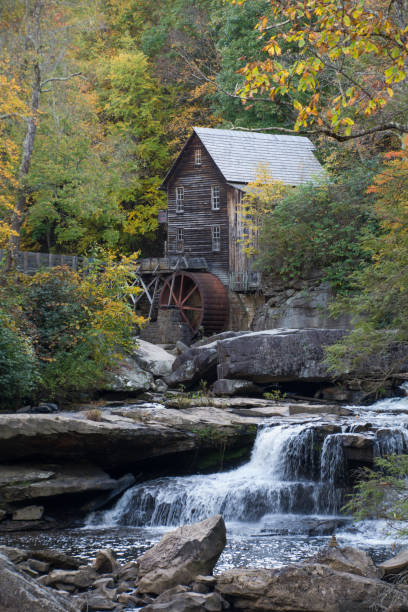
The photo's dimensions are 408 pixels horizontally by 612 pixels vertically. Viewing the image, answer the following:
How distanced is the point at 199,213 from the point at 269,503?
76.6 feet

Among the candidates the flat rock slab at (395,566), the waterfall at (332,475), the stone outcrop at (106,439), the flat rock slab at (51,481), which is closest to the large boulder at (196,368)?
the stone outcrop at (106,439)

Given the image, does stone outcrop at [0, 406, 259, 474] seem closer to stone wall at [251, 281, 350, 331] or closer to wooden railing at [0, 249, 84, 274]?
stone wall at [251, 281, 350, 331]

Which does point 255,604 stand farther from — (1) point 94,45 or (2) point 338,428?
A: (1) point 94,45

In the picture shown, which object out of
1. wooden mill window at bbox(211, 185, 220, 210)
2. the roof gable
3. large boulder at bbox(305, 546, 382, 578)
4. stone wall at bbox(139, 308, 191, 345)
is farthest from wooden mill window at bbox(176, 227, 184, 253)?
large boulder at bbox(305, 546, 382, 578)

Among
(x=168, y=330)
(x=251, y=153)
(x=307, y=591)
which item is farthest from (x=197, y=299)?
(x=307, y=591)

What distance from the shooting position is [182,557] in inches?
286

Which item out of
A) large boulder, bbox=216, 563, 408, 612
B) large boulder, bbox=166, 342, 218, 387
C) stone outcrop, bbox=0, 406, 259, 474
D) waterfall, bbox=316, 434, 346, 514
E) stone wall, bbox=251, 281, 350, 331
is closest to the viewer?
large boulder, bbox=216, 563, 408, 612

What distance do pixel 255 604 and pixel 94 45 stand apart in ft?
126

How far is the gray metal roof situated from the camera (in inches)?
1218

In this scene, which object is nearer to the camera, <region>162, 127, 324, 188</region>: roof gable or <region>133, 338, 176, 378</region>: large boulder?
<region>133, 338, 176, 378</region>: large boulder

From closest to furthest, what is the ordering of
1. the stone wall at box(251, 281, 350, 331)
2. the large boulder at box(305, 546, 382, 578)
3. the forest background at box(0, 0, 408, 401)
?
the large boulder at box(305, 546, 382, 578)
the forest background at box(0, 0, 408, 401)
the stone wall at box(251, 281, 350, 331)

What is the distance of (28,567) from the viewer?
25.0 feet

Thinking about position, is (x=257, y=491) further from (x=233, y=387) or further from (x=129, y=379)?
(x=129, y=379)

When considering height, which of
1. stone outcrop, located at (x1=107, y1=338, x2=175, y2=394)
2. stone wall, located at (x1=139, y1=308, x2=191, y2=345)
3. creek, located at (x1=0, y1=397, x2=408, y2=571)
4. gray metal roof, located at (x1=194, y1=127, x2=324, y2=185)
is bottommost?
creek, located at (x1=0, y1=397, x2=408, y2=571)
